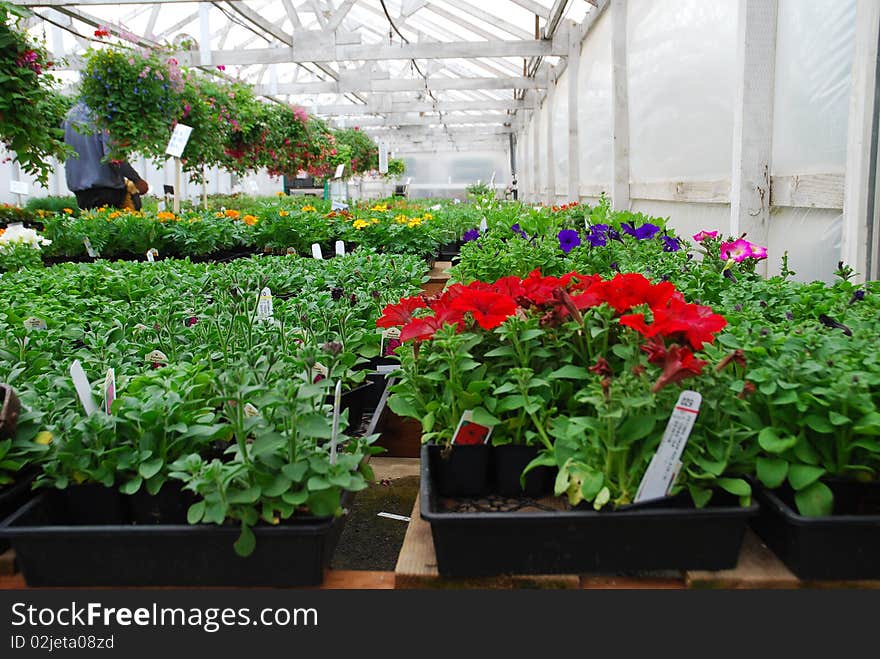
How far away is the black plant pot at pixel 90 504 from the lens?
110 cm

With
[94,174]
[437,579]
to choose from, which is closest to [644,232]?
[437,579]

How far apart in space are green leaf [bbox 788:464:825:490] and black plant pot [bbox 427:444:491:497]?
1.44ft

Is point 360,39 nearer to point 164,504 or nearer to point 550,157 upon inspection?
point 550,157

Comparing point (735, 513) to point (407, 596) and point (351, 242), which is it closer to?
point (407, 596)

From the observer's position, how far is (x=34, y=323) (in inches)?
72.9

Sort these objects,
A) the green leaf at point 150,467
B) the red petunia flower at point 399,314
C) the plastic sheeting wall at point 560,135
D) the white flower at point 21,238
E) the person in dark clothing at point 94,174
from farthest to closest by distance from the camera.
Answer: the plastic sheeting wall at point 560,135, the person in dark clothing at point 94,174, the white flower at point 21,238, the red petunia flower at point 399,314, the green leaf at point 150,467

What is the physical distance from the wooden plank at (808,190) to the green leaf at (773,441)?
1866mm

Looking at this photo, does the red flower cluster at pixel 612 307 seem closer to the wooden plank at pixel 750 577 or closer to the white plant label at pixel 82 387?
the wooden plank at pixel 750 577

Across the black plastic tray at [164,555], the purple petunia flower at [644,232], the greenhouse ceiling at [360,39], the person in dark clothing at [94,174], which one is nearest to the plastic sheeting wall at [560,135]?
the greenhouse ceiling at [360,39]

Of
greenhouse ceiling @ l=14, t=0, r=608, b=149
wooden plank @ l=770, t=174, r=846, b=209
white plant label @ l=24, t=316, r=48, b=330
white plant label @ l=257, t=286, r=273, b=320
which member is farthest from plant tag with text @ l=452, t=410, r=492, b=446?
greenhouse ceiling @ l=14, t=0, r=608, b=149

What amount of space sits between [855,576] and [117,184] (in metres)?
6.40

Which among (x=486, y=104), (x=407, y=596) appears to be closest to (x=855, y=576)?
(x=407, y=596)

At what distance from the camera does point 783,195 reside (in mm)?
2996

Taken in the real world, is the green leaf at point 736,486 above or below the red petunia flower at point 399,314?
below
